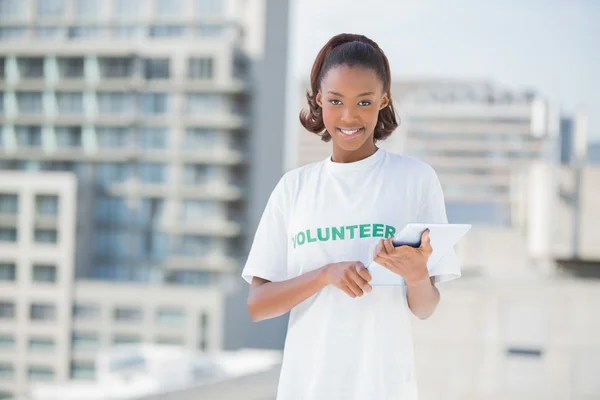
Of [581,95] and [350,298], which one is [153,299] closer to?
[350,298]

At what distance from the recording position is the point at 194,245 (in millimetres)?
23109

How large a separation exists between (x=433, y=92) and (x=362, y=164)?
48423 mm

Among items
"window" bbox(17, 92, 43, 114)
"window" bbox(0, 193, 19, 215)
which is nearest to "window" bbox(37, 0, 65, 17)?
"window" bbox(17, 92, 43, 114)

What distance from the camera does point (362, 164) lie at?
0.87 metres

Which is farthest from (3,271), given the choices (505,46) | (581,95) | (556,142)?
(556,142)

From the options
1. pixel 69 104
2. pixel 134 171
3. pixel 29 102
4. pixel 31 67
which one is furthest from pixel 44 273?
pixel 31 67

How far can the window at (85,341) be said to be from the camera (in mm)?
21469

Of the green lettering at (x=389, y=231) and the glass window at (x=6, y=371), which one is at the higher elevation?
the green lettering at (x=389, y=231)

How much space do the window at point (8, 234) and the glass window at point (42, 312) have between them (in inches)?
75.6

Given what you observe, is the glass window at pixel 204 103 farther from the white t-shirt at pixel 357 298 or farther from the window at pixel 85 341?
the white t-shirt at pixel 357 298

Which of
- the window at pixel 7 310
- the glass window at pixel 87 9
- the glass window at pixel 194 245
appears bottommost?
the window at pixel 7 310

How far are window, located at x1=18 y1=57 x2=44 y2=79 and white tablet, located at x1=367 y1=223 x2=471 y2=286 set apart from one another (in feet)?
78.2

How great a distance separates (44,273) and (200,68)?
7053 mm

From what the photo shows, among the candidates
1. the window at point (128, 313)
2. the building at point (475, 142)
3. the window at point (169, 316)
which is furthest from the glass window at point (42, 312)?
the building at point (475, 142)
